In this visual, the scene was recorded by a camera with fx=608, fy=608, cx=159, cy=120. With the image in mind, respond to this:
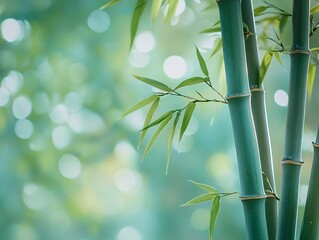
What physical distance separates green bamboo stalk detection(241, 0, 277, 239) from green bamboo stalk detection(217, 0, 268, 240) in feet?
0.18

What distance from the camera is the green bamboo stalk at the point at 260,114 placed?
0.64m

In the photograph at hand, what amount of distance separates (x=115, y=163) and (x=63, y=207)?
258 mm

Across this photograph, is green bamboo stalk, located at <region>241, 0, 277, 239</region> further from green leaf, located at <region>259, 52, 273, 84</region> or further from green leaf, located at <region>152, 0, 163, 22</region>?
green leaf, located at <region>152, 0, 163, 22</region>

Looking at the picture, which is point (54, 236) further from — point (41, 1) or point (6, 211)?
point (41, 1)

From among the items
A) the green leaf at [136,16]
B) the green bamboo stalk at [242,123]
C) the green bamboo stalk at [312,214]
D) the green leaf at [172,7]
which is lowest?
the green bamboo stalk at [312,214]

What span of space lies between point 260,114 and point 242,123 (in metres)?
0.07

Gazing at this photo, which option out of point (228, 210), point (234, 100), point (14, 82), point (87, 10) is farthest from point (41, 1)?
point (234, 100)

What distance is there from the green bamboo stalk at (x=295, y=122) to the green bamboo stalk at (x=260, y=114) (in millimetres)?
25

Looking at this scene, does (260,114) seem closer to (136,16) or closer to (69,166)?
(136,16)

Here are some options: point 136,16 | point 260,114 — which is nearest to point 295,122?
point 260,114

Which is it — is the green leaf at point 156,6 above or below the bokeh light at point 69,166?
above

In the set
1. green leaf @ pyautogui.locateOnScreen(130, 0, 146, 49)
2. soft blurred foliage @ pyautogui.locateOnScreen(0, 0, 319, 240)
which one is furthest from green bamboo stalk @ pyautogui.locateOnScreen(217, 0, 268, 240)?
soft blurred foliage @ pyautogui.locateOnScreen(0, 0, 319, 240)

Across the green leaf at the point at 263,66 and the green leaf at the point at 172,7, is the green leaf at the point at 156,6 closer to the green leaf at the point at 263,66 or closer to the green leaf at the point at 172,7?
the green leaf at the point at 172,7

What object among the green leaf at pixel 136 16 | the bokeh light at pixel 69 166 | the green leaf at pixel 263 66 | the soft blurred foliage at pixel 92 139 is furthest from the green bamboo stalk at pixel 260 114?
the bokeh light at pixel 69 166
